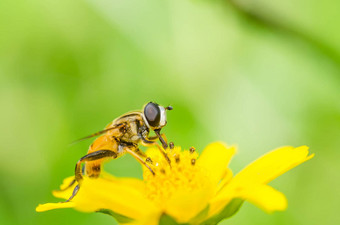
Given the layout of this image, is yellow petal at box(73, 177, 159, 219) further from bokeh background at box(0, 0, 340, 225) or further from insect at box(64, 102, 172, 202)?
bokeh background at box(0, 0, 340, 225)

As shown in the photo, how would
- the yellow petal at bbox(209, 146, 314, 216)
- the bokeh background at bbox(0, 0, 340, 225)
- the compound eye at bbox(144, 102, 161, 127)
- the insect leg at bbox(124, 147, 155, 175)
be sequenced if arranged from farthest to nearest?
the bokeh background at bbox(0, 0, 340, 225)
the compound eye at bbox(144, 102, 161, 127)
the insect leg at bbox(124, 147, 155, 175)
the yellow petal at bbox(209, 146, 314, 216)

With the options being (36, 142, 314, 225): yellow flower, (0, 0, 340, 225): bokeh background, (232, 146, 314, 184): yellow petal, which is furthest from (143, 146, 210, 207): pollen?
(0, 0, 340, 225): bokeh background

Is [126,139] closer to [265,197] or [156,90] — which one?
[265,197]

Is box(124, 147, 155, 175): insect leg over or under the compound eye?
under

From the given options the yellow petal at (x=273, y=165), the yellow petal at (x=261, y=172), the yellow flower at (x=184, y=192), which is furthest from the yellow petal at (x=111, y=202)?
the yellow petal at (x=273, y=165)

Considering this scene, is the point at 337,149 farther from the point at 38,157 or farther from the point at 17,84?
the point at 17,84

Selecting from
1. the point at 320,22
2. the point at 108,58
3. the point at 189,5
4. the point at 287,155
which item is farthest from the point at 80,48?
the point at 287,155
